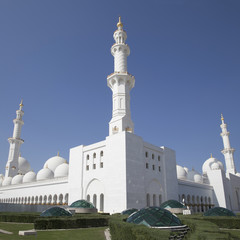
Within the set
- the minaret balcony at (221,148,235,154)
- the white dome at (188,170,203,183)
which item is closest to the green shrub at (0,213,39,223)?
the white dome at (188,170,203,183)

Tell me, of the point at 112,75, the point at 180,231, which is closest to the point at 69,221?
the point at 180,231

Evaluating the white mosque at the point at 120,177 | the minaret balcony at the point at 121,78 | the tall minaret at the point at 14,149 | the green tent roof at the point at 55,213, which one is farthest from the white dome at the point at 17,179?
the green tent roof at the point at 55,213

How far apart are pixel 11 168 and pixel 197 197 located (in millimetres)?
40450

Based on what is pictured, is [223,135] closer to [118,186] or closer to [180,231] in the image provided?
[118,186]

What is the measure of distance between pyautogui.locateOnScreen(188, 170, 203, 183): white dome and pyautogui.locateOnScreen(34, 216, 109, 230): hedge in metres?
38.4

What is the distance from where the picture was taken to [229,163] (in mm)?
57188

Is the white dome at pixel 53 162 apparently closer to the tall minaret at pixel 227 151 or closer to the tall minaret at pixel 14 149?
the tall minaret at pixel 14 149

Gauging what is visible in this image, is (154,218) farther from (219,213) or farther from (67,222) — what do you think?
(219,213)

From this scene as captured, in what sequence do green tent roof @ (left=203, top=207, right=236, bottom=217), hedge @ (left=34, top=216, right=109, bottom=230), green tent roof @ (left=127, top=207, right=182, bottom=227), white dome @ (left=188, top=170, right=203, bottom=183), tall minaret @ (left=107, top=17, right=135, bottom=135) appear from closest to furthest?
green tent roof @ (left=127, top=207, right=182, bottom=227), hedge @ (left=34, top=216, right=109, bottom=230), green tent roof @ (left=203, top=207, right=236, bottom=217), tall minaret @ (left=107, top=17, right=135, bottom=135), white dome @ (left=188, top=170, right=203, bottom=183)

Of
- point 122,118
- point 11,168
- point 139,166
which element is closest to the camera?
point 139,166

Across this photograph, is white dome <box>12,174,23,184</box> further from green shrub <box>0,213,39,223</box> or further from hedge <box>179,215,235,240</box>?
hedge <box>179,215,235,240</box>

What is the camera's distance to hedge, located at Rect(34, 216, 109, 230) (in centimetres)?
1479

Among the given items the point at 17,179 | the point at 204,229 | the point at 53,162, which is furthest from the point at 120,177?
the point at 17,179

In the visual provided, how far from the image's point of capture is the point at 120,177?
27.4 metres
